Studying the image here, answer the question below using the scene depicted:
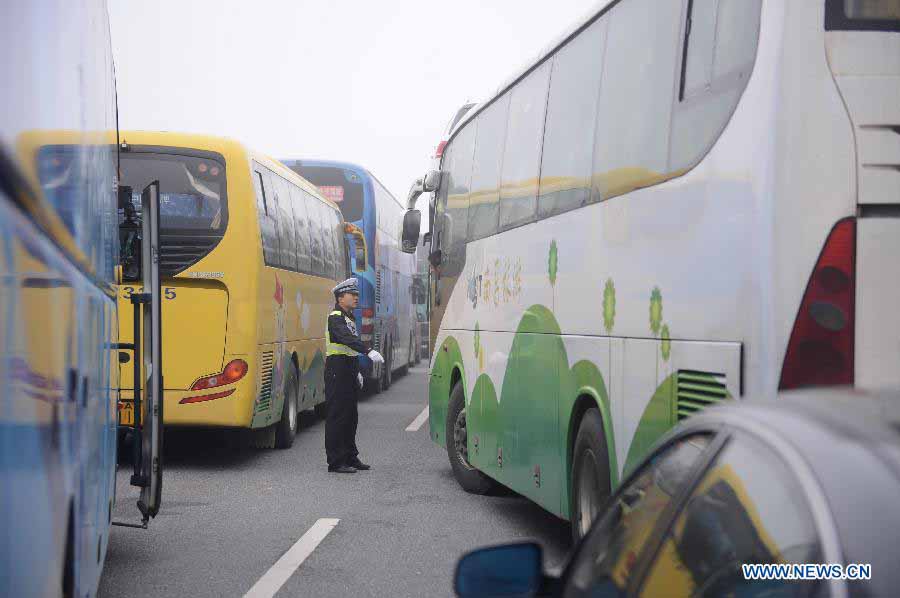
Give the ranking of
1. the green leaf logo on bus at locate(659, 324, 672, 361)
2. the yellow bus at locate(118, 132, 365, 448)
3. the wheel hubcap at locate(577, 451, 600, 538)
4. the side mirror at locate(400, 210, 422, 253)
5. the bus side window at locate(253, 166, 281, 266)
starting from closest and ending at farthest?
1. the green leaf logo on bus at locate(659, 324, 672, 361)
2. the wheel hubcap at locate(577, 451, 600, 538)
3. the yellow bus at locate(118, 132, 365, 448)
4. the bus side window at locate(253, 166, 281, 266)
5. the side mirror at locate(400, 210, 422, 253)

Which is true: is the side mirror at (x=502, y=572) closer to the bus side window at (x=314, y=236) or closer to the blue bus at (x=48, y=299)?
the blue bus at (x=48, y=299)

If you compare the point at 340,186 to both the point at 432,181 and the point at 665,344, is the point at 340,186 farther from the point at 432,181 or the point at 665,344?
the point at 665,344

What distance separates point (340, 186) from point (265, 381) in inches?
470

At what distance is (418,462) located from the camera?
14.3 metres

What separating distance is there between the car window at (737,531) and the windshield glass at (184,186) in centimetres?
1112

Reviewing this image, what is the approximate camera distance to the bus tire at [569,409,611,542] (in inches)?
283

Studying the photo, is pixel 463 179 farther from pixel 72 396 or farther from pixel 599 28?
pixel 72 396

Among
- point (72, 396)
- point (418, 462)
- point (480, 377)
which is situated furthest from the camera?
point (418, 462)

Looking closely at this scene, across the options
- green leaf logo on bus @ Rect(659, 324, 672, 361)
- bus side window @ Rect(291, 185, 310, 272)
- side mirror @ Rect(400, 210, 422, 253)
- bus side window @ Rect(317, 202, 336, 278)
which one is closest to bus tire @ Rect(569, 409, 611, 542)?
green leaf logo on bus @ Rect(659, 324, 672, 361)

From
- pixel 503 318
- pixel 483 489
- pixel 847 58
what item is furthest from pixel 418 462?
pixel 847 58

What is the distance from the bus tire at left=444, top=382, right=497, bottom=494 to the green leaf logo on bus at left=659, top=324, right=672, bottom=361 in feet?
18.7

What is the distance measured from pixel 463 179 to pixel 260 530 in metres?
3.99

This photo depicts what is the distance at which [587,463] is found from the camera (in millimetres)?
7598

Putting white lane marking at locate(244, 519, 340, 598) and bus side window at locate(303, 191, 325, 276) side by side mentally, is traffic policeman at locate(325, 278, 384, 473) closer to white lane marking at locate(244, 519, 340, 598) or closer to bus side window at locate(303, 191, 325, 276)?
white lane marking at locate(244, 519, 340, 598)
